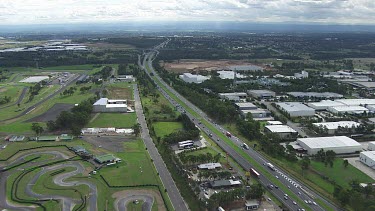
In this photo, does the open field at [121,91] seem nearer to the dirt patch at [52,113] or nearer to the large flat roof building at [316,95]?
the dirt patch at [52,113]

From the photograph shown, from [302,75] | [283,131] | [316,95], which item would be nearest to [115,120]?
[283,131]

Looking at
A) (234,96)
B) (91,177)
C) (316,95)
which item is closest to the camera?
(91,177)

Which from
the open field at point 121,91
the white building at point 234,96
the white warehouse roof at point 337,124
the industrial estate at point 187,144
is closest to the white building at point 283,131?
the industrial estate at point 187,144

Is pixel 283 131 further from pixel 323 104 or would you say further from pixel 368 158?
pixel 323 104

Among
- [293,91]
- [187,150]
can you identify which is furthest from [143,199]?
[293,91]

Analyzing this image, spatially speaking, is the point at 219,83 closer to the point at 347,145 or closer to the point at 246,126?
the point at 246,126
